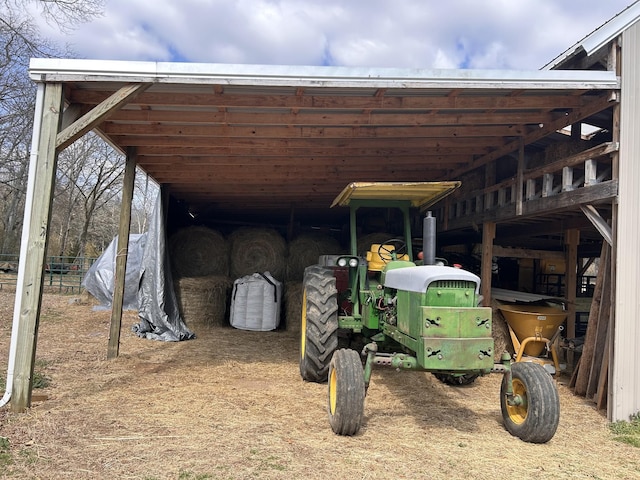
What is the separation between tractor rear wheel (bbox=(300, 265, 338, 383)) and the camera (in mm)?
4820

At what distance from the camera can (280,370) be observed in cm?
602

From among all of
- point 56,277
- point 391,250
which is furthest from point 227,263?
point 56,277

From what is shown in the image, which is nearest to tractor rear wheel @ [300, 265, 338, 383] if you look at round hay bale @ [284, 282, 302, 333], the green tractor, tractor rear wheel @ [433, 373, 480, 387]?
the green tractor

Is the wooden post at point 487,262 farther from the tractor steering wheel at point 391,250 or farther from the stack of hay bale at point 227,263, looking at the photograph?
the stack of hay bale at point 227,263

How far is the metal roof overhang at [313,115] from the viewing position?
14.3ft

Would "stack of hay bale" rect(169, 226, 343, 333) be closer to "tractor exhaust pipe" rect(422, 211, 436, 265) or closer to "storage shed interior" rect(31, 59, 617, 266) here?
"storage shed interior" rect(31, 59, 617, 266)

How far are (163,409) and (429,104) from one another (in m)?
3.92

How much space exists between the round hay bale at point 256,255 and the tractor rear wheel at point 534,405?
716 cm

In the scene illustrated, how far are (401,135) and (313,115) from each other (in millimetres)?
1185

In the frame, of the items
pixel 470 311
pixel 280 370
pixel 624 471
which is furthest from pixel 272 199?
pixel 624 471

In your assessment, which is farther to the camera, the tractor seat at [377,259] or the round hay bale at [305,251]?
the round hay bale at [305,251]

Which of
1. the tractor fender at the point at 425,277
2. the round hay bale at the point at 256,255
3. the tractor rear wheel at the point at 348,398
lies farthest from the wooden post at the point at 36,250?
the round hay bale at the point at 256,255

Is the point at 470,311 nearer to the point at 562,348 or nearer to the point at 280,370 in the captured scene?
the point at 280,370

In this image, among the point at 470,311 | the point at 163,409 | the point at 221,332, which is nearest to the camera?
the point at 470,311
